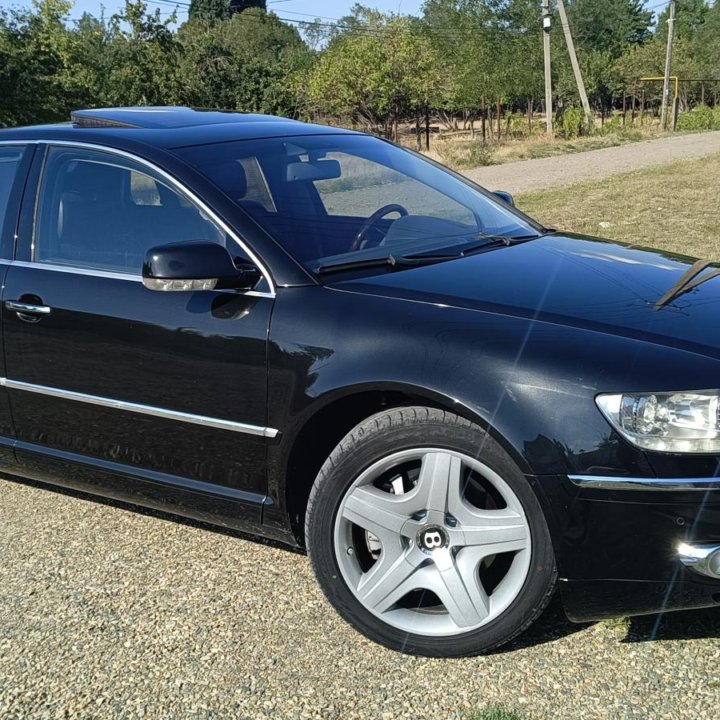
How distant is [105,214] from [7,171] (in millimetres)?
575

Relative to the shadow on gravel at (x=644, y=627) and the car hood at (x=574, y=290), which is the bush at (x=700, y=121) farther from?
the shadow on gravel at (x=644, y=627)

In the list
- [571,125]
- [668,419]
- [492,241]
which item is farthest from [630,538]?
[571,125]

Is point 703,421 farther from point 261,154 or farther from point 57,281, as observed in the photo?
point 57,281

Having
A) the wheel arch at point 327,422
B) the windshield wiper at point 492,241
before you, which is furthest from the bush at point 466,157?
the wheel arch at point 327,422

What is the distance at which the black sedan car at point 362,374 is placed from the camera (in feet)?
7.66

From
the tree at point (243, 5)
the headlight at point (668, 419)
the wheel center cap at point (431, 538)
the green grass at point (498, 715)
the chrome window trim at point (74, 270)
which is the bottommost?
the green grass at point (498, 715)

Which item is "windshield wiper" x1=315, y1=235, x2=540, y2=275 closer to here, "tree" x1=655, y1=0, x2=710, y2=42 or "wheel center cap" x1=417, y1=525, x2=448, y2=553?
"wheel center cap" x1=417, y1=525, x2=448, y2=553

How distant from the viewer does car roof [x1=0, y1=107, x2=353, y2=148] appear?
3.39 meters

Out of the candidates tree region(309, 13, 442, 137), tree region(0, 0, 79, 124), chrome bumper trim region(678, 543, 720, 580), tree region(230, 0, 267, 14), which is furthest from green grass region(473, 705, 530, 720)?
tree region(230, 0, 267, 14)

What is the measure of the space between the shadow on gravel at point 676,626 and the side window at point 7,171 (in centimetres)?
280

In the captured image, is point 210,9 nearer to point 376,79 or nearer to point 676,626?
point 376,79

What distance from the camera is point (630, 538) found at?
91.9 inches

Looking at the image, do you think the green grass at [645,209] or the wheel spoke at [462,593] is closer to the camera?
the wheel spoke at [462,593]

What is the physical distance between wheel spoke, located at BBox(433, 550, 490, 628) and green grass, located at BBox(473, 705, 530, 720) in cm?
26
